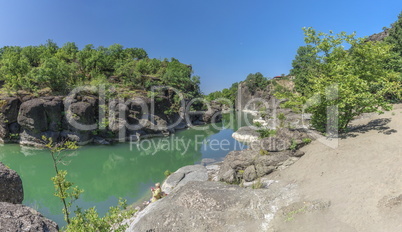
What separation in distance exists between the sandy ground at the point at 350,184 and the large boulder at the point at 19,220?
685 centimetres

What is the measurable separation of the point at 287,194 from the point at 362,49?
38.3ft

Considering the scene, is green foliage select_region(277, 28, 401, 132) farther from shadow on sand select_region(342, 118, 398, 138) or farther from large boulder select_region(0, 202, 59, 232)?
large boulder select_region(0, 202, 59, 232)

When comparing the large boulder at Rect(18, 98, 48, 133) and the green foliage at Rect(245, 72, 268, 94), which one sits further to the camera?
the green foliage at Rect(245, 72, 268, 94)

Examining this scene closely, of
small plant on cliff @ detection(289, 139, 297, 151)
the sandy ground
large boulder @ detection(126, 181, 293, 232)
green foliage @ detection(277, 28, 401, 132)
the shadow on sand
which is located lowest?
large boulder @ detection(126, 181, 293, 232)

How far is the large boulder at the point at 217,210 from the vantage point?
27.3 feet

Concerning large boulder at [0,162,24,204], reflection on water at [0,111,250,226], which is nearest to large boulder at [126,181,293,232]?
large boulder at [0,162,24,204]

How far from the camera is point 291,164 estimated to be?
1291cm

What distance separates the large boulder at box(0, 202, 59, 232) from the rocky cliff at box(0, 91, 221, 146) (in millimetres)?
26854

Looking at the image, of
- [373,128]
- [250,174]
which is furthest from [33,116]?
[373,128]

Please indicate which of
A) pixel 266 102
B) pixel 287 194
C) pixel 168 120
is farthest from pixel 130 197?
pixel 266 102

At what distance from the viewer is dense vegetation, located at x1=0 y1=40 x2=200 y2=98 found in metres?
33.5

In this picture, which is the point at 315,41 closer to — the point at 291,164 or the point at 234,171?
the point at 291,164

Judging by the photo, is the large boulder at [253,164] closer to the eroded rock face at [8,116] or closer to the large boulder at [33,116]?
the large boulder at [33,116]

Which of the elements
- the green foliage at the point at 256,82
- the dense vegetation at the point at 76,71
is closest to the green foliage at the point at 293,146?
the dense vegetation at the point at 76,71
